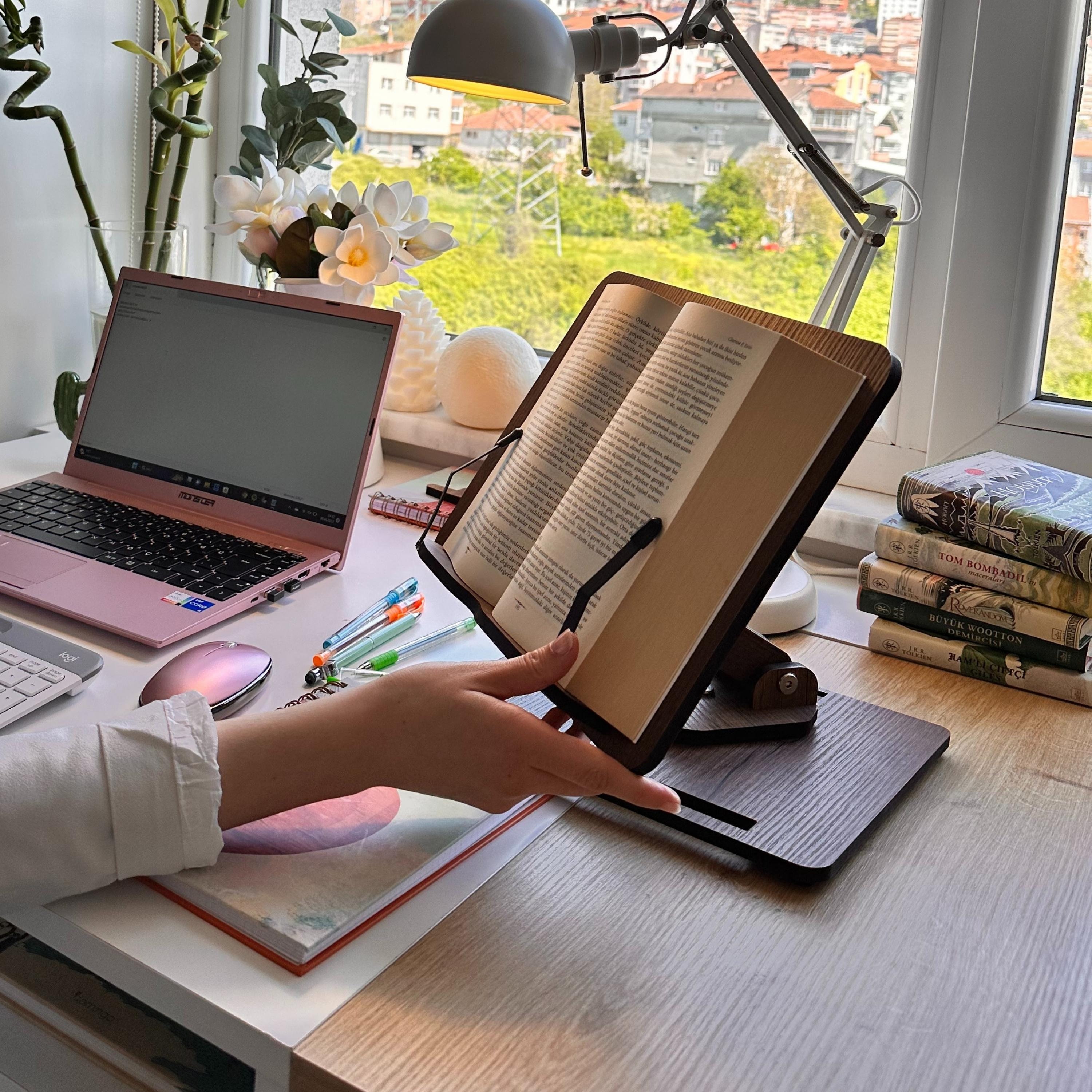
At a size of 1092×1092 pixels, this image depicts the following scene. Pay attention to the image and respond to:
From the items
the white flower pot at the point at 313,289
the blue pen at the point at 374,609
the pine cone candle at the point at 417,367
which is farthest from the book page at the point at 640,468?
the pine cone candle at the point at 417,367

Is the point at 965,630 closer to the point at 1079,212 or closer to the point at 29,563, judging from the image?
the point at 1079,212

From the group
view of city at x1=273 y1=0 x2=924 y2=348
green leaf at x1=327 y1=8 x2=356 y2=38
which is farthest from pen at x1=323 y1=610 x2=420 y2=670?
green leaf at x1=327 y1=8 x2=356 y2=38

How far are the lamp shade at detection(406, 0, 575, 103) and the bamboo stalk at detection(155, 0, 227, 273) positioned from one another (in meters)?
0.65

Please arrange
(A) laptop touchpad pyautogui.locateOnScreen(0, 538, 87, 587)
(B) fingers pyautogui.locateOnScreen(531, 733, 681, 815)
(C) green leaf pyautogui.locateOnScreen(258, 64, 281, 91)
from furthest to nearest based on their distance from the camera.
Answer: (C) green leaf pyautogui.locateOnScreen(258, 64, 281, 91), (A) laptop touchpad pyautogui.locateOnScreen(0, 538, 87, 587), (B) fingers pyautogui.locateOnScreen(531, 733, 681, 815)

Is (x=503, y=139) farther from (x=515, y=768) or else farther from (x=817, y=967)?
(x=817, y=967)

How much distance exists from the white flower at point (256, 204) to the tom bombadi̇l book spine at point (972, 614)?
765 mm

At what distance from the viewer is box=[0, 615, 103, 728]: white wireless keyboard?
75cm

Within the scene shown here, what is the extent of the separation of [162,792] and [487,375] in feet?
2.77

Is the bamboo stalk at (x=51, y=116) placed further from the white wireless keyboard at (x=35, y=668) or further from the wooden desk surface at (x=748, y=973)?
the wooden desk surface at (x=748, y=973)

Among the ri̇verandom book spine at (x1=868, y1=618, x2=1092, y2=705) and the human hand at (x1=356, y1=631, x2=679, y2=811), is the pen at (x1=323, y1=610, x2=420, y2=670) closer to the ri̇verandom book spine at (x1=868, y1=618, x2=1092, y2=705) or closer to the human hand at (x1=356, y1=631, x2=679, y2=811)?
the human hand at (x1=356, y1=631, x2=679, y2=811)

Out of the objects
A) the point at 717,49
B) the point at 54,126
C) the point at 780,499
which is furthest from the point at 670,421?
the point at 54,126

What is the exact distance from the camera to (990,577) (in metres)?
0.92

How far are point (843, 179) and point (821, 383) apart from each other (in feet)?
1.42

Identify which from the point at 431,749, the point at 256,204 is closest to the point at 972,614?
the point at 431,749
